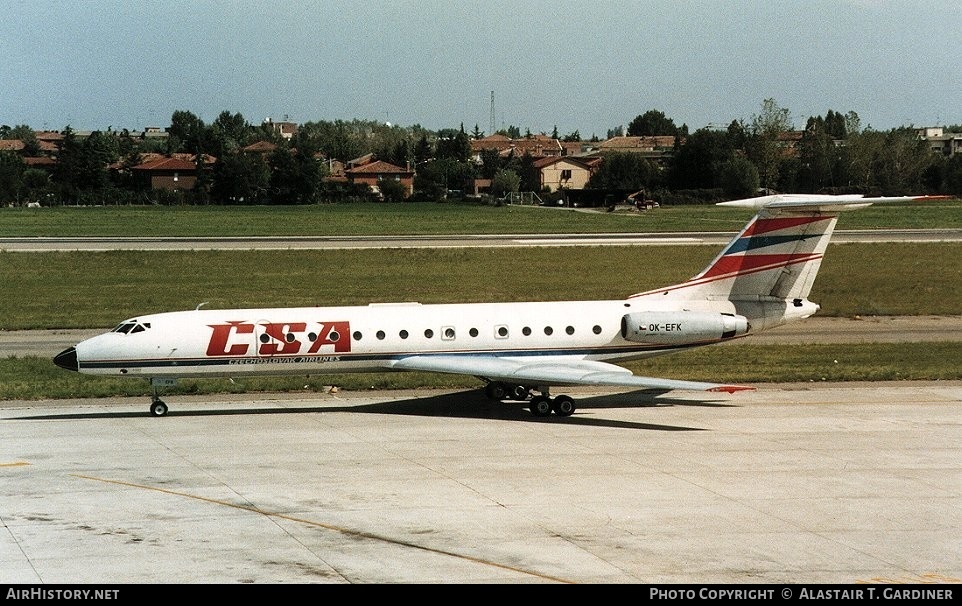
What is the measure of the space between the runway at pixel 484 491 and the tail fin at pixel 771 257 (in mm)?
2697

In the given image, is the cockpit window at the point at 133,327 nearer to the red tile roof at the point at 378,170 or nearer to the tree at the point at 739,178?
the tree at the point at 739,178

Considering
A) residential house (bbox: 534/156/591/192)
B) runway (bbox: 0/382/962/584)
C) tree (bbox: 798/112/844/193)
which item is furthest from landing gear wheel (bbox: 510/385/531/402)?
residential house (bbox: 534/156/591/192)

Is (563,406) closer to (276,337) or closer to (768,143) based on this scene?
(276,337)

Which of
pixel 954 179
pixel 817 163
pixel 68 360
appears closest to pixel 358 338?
pixel 68 360

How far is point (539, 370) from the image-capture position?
25.6 m

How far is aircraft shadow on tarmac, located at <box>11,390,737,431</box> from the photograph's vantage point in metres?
26.0

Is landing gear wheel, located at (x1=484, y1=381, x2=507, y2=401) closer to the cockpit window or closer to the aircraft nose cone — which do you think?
the cockpit window

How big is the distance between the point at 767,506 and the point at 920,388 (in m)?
13.5

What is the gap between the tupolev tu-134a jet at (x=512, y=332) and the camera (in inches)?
1029

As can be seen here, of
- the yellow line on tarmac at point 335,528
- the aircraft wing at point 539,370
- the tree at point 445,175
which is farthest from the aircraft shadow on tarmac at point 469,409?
the tree at point 445,175

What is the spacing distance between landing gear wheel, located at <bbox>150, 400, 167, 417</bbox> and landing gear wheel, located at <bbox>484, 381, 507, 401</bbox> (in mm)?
7854

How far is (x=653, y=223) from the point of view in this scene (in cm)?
9306

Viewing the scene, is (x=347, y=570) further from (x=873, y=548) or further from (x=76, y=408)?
(x=76, y=408)
